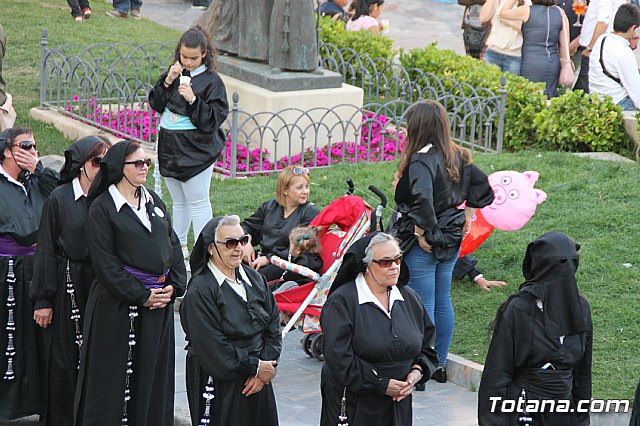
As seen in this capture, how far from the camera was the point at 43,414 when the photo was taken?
7.90 m

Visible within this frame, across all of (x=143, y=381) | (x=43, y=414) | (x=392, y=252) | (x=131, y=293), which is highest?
(x=392, y=252)

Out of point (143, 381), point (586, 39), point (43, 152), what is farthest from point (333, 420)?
point (586, 39)

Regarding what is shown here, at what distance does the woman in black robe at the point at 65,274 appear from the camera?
24.2ft

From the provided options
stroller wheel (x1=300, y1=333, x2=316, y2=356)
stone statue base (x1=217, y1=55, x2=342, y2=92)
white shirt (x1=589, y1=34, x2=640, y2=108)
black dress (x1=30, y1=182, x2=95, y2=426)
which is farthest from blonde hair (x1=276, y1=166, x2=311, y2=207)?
white shirt (x1=589, y1=34, x2=640, y2=108)

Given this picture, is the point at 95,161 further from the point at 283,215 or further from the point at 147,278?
the point at 283,215

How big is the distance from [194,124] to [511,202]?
2.66 metres

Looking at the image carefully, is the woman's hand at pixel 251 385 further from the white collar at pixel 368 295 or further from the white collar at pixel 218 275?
the white collar at pixel 368 295

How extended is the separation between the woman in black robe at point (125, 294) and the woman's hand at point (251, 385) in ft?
2.75

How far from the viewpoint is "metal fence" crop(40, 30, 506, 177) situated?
12.8 metres

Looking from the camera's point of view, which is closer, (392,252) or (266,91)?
(392,252)

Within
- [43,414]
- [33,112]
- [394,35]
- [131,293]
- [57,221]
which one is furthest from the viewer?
[394,35]

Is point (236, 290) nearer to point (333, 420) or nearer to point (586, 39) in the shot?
point (333, 420)

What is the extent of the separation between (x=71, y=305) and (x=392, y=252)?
2.37m

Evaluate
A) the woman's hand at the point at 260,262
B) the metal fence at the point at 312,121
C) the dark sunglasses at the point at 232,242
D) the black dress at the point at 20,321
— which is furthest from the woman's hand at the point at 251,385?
the metal fence at the point at 312,121
